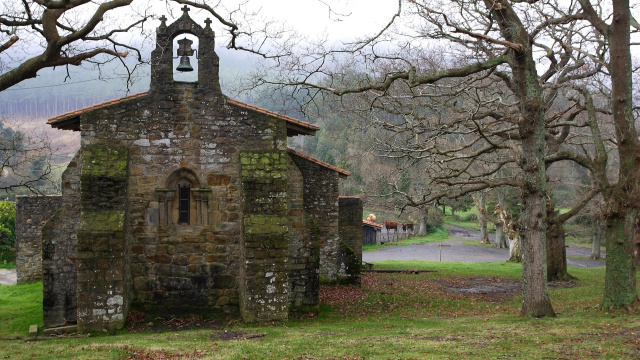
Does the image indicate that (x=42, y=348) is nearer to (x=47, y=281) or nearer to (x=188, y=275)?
(x=188, y=275)

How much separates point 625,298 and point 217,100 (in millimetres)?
9909

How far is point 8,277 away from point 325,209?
17.1 meters

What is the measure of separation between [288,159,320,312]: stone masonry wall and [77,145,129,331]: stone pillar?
3865 millimetres

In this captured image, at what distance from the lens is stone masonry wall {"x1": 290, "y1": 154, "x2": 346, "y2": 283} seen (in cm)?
1819

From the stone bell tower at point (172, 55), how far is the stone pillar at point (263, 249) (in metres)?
2.22

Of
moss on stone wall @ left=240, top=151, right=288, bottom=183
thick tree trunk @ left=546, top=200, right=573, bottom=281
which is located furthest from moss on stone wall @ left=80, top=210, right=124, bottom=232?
thick tree trunk @ left=546, top=200, right=573, bottom=281

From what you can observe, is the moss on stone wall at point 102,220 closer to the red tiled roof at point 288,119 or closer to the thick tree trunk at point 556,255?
the red tiled roof at point 288,119

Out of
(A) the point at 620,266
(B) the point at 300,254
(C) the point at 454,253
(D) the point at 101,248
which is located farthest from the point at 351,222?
(C) the point at 454,253

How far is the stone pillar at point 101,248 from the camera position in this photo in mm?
10875

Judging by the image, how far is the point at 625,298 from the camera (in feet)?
36.4

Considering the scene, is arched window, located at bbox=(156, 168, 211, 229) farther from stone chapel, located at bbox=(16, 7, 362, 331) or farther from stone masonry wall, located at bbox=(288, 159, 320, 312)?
stone masonry wall, located at bbox=(288, 159, 320, 312)

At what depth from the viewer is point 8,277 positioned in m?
25.4

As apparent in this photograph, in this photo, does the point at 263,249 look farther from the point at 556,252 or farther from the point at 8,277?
the point at 8,277

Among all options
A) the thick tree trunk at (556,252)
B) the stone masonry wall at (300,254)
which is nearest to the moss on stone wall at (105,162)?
the stone masonry wall at (300,254)
